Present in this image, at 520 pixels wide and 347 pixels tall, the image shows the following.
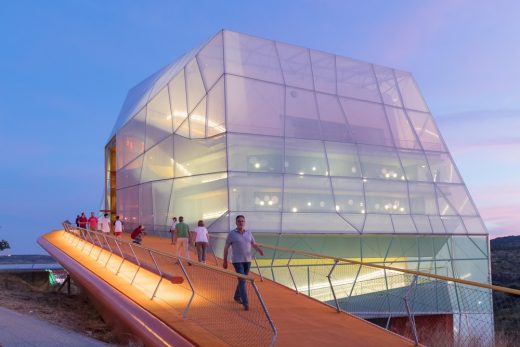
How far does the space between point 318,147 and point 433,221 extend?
562 centimetres

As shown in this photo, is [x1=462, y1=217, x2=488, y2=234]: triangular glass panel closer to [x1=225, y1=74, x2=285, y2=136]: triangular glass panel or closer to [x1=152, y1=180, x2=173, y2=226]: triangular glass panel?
[x1=225, y1=74, x2=285, y2=136]: triangular glass panel

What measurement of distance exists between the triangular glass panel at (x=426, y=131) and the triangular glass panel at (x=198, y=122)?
9.94 m

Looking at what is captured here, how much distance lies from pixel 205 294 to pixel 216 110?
13031 millimetres

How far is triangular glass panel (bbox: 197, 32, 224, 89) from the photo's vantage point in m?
21.7

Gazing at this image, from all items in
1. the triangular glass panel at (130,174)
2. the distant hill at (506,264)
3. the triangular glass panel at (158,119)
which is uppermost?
the triangular glass panel at (158,119)

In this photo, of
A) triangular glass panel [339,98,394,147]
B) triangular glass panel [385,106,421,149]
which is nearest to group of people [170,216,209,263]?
triangular glass panel [339,98,394,147]

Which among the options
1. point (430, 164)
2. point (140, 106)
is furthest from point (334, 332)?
point (140, 106)

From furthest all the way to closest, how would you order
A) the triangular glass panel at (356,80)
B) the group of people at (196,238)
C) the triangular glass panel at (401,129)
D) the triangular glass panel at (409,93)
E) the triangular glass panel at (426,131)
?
1. the triangular glass panel at (409,93)
2. the triangular glass panel at (426,131)
3. the triangular glass panel at (356,80)
4. the triangular glass panel at (401,129)
5. the group of people at (196,238)

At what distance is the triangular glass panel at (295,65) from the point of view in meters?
23.4

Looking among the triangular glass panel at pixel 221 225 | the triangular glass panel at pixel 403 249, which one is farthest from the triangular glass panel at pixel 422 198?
the triangular glass panel at pixel 221 225

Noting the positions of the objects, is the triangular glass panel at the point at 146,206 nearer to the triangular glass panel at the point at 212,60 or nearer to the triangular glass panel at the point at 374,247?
the triangular glass panel at the point at 212,60

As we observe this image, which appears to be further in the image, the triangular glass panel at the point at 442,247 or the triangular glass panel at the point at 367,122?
the triangular glass panel at the point at 367,122

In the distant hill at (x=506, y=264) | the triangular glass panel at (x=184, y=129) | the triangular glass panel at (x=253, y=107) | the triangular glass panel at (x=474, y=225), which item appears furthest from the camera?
the distant hill at (x=506, y=264)

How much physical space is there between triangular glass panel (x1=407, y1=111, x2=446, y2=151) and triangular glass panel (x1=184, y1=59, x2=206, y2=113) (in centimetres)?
989
